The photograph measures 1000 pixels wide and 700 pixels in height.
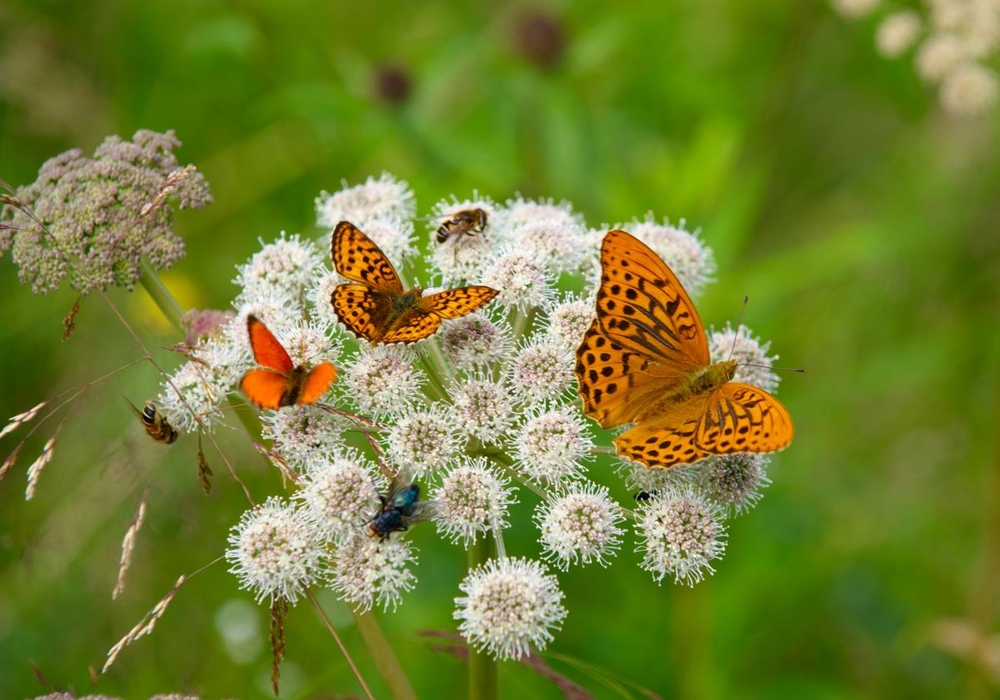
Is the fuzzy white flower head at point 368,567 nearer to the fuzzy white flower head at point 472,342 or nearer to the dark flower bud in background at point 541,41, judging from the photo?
the fuzzy white flower head at point 472,342

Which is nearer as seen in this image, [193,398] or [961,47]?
[193,398]

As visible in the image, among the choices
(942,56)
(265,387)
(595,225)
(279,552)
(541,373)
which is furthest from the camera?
(595,225)

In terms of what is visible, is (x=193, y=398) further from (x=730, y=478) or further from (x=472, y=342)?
(x=730, y=478)

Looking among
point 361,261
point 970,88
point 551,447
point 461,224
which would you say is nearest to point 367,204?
point 461,224

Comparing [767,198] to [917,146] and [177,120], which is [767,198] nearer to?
[917,146]

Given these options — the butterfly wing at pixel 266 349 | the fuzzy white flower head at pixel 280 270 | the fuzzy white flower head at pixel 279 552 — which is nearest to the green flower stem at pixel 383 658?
the fuzzy white flower head at pixel 279 552

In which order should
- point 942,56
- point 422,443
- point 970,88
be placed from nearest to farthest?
point 422,443
point 970,88
point 942,56
